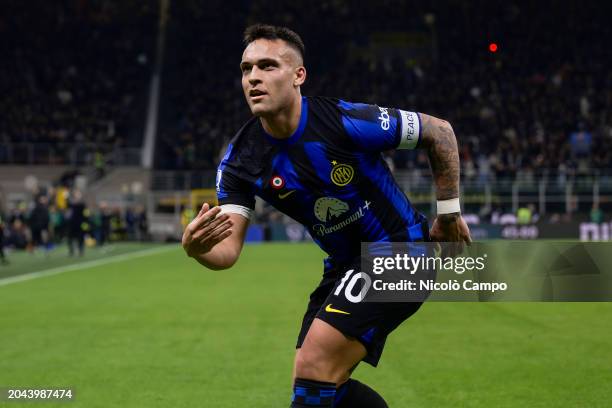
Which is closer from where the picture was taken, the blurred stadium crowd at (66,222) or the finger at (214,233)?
the finger at (214,233)

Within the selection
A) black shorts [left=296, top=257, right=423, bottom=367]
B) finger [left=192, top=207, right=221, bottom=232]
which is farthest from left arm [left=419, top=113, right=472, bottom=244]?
finger [left=192, top=207, right=221, bottom=232]

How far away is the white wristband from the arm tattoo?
0.07 feet

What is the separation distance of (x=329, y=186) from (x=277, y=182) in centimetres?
28

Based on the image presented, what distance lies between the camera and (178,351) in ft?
32.8

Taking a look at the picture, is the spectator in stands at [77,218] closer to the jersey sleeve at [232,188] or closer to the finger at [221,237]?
the jersey sleeve at [232,188]

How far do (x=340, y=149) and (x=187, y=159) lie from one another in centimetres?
3756

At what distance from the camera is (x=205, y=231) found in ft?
14.6

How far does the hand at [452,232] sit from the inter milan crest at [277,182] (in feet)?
2.90

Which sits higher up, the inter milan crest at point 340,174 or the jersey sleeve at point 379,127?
the jersey sleeve at point 379,127

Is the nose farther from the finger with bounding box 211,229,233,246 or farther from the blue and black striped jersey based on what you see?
the finger with bounding box 211,229,233,246

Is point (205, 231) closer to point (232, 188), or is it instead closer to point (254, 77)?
point (232, 188)

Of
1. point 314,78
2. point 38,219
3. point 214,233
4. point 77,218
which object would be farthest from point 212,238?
point 314,78

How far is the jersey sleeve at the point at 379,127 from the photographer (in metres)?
4.79

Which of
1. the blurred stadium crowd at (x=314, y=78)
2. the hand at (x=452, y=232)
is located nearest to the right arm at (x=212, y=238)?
the hand at (x=452, y=232)
